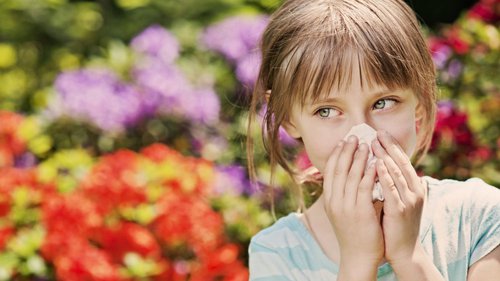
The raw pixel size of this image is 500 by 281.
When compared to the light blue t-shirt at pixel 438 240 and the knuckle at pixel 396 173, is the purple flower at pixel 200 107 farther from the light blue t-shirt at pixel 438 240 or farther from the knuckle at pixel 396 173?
the knuckle at pixel 396 173

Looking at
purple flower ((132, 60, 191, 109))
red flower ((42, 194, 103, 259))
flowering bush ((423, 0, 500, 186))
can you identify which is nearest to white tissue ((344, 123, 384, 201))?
red flower ((42, 194, 103, 259))

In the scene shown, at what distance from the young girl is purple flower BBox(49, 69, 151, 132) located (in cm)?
201

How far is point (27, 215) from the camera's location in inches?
144

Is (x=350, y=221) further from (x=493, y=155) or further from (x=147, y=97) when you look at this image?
(x=147, y=97)

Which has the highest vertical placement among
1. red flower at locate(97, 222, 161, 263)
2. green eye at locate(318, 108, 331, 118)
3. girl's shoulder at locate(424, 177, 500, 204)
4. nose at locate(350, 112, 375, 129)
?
nose at locate(350, 112, 375, 129)

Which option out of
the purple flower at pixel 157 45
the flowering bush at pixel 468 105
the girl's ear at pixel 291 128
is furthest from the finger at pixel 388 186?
the purple flower at pixel 157 45

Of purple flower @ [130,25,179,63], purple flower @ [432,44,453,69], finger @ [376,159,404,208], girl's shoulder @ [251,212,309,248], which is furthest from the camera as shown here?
purple flower @ [130,25,179,63]

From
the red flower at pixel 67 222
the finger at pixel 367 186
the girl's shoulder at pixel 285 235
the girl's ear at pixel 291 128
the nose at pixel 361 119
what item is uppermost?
the nose at pixel 361 119

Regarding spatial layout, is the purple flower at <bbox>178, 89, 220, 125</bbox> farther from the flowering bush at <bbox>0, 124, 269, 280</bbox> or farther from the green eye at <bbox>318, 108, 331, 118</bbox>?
the green eye at <bbox>318, 108, 331, 118</bbox>

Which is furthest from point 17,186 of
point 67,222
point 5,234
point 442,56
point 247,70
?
point 442,56

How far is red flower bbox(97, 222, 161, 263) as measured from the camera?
3.23 metres

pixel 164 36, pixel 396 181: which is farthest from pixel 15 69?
pixel 396 181

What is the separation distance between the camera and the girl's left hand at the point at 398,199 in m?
2.19

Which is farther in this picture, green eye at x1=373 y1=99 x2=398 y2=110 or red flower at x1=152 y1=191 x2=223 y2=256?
red flower at x1=152 y1=191 x2=223 y2=256
